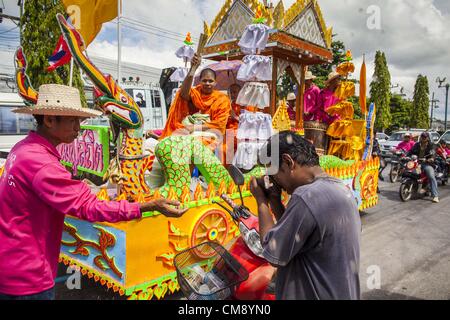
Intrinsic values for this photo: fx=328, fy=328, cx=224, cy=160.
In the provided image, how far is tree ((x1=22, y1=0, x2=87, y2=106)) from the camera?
9414mm

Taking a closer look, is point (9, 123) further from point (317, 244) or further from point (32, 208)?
point (317, 244)

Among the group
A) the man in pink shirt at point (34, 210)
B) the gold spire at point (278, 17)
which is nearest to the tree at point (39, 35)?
the gold spire at point (278, 17)

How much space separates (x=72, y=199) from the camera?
5.00 feet

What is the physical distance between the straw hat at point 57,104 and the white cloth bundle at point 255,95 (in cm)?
194

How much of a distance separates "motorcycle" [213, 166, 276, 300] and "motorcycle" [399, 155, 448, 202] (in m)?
6.88

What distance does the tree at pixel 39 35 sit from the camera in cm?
941

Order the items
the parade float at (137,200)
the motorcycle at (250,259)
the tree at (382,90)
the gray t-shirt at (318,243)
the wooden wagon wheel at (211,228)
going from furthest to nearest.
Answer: the tree at (382,90) < the wooden wagon wheel at (211,228) < the parade float at (137,200) < the motorcycle at (250,259) < the gray t-shirt at (318,243)

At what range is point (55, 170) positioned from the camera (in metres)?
1.53

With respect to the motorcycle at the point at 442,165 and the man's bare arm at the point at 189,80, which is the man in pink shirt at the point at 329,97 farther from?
the motorcycle at the point at 442,165

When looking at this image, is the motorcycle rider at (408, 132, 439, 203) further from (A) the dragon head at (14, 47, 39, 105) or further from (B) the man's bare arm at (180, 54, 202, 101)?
(A) the dragon head at (14, 47, 39, 105)

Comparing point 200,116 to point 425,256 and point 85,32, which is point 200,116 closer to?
point 85,32

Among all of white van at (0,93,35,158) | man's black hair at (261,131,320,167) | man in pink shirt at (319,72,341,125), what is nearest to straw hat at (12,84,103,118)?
man's black hair at (261,131,320,167)
